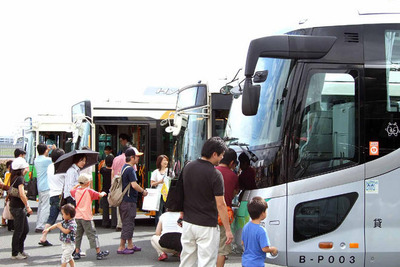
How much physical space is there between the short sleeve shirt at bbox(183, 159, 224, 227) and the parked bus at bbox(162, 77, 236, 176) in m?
5.56

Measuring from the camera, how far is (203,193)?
7043 millimetres

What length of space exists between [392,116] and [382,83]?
0.42 m

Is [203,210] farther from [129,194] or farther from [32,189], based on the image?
[32,189]

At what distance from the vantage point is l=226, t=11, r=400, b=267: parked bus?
24.2 ft

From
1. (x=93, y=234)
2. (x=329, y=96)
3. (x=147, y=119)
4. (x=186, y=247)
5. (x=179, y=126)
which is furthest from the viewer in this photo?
(x=147, y=119)

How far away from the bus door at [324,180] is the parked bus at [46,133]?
13.5m

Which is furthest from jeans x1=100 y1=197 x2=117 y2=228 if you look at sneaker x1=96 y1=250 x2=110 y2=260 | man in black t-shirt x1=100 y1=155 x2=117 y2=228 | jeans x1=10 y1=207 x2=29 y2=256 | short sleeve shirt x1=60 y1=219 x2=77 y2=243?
short sleeve shirt x1=60 y1=219 x2=77 y2=243

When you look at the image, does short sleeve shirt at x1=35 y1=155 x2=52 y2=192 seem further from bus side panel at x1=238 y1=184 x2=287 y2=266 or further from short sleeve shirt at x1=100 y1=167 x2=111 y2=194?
bus side panel at x1=238 y1=184 x2=287 y2=266

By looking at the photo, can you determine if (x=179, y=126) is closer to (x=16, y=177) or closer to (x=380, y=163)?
(x=16, y=177)

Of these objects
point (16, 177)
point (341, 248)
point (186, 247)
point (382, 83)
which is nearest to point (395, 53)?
point (382, 83)

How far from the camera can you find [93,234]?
10633 mm

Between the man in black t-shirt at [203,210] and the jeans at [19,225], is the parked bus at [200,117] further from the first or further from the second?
the man in black t-shirt at [203,210]

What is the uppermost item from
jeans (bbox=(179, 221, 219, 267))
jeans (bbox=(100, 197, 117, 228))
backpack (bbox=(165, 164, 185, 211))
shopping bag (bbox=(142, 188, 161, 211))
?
backpack (bbox=(165, 164, 185, 211))

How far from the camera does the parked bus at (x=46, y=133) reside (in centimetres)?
2011
